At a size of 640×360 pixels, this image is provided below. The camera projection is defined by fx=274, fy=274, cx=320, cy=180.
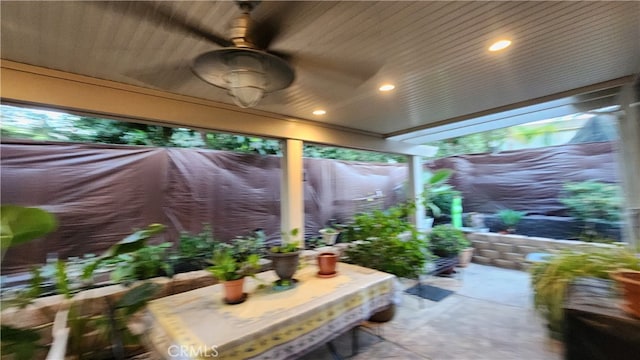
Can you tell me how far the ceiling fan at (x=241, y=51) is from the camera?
4.69ft

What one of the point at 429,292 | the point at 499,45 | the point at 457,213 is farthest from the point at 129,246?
the point at 457,213

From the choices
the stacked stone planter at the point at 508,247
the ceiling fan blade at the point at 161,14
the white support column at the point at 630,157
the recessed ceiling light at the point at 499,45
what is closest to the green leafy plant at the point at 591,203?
the stacked stone planter at the point at 508,247

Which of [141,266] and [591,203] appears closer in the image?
[141,266]

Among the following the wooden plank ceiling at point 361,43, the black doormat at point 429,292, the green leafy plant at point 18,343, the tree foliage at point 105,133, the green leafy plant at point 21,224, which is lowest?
the black doormat at point 429,292

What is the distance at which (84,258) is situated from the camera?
98.7 inches

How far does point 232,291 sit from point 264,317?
0.35 meters

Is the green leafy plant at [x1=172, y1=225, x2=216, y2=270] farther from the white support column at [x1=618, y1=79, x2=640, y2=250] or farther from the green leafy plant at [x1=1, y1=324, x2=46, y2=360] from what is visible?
the white support column at [x1=618, y1=79, x2=640, y2=250]

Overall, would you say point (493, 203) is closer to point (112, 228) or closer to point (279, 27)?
point (279, 27)

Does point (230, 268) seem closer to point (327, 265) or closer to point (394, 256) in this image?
point (327, 265)

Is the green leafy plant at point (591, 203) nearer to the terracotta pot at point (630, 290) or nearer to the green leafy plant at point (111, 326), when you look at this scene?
the terracotta pot at point (630, 290)

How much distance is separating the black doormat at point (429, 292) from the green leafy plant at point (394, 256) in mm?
475

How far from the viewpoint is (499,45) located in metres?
1.92

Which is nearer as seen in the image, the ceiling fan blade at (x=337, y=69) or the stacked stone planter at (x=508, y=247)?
the ceiling fan blade at (x=337, y=69)

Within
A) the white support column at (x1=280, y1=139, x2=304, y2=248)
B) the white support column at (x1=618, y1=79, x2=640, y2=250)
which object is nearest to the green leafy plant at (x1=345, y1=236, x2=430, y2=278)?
the white support column at (x1=280, y1=139, x2=304, y2=248)
